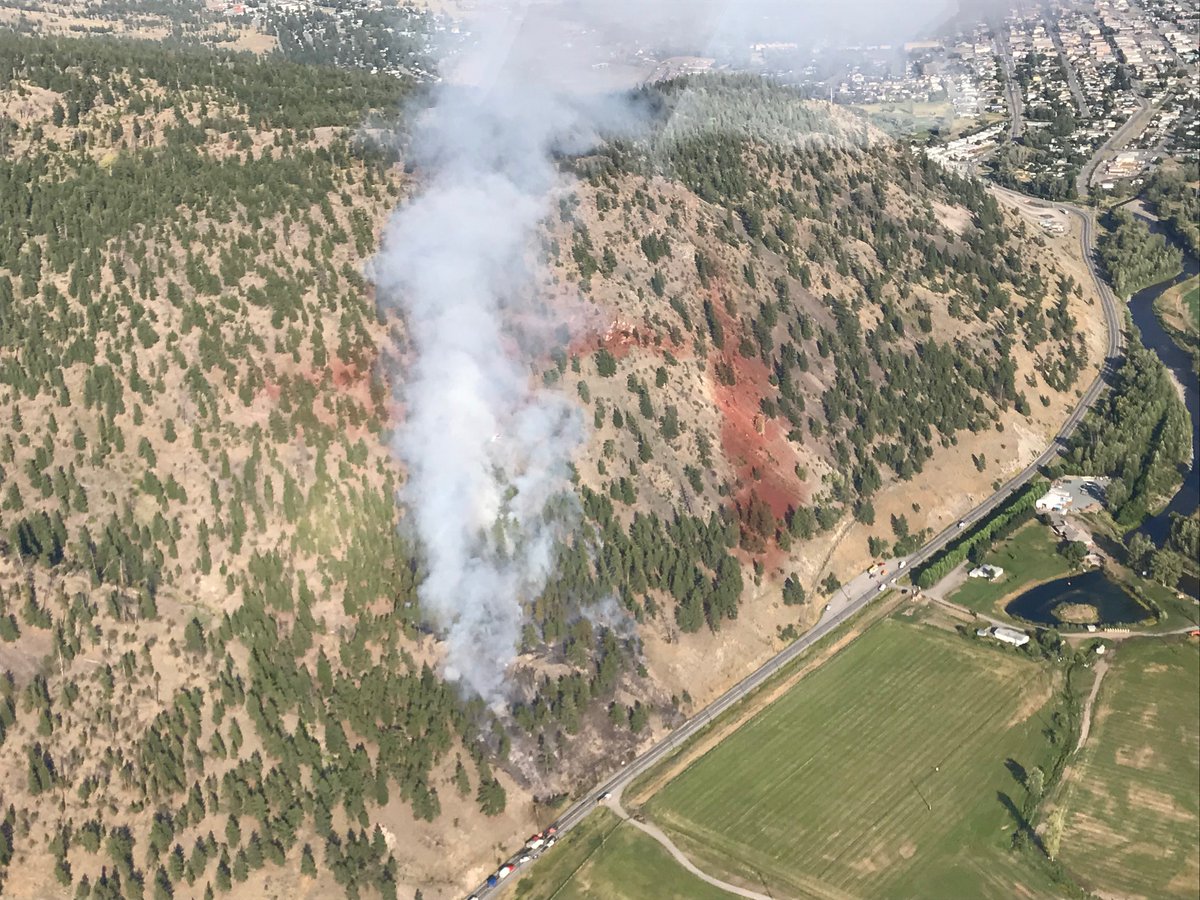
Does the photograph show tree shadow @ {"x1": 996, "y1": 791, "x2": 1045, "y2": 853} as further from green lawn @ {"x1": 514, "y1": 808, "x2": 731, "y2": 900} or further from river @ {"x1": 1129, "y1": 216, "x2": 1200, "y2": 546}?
river @ {"x1": 1129, "y1": 216, "x2": 1200, "y2": 546}

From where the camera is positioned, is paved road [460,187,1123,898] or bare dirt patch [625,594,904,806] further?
bare dirt patch [625,594,904,806]

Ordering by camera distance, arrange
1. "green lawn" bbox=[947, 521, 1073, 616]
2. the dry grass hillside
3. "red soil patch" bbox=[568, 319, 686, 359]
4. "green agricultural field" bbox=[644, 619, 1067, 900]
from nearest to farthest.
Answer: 1. "green agricultural field" bbox=[644, 619, 1067, 900]
2. the dry grass hillside
3. "green lawn" bbox=[947, 521, 1073, 616]
4. "red soil patch" bbox=[568, 319, 686, 359]

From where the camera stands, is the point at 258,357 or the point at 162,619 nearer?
the point at 162,619

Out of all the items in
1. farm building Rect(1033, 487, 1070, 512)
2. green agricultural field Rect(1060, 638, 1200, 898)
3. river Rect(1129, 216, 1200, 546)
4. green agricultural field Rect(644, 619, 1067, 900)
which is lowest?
green agricultural field Rect(644, 619, 1067, 900)

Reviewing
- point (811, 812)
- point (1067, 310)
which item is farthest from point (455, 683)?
point (1067, 310)

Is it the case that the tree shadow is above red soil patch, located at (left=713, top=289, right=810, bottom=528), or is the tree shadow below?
below

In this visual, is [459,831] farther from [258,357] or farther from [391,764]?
[258,357]

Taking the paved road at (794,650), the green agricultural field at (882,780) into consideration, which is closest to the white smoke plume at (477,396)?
the paved road at (794,650)

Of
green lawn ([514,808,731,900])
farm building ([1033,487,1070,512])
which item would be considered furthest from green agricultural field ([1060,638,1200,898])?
green lawn ([514,808,731,900])
